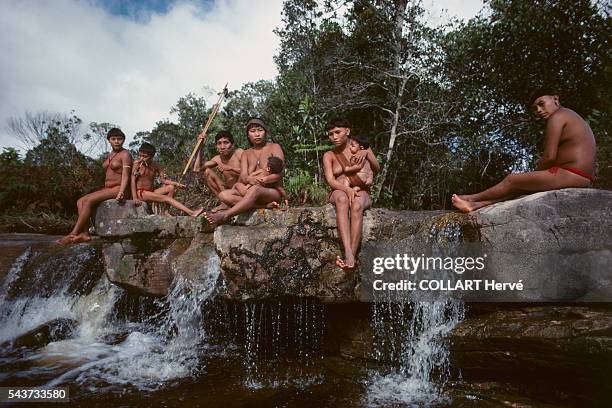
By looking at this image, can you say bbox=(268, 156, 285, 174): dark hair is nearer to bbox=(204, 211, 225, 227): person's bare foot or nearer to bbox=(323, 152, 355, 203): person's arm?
bbox=(323, 152, 355, 203): person's arm

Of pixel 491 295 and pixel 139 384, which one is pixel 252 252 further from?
pixel 491 295

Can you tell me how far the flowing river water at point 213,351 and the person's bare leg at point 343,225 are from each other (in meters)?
0.57

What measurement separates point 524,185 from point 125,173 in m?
5.46

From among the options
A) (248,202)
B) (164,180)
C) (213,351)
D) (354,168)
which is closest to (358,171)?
(354,168)

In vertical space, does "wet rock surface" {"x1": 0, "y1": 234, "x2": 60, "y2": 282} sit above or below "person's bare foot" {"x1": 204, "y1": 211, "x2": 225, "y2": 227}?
below

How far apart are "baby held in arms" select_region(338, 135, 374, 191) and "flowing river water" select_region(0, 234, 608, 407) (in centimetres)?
141

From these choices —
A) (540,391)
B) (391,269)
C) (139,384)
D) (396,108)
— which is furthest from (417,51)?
(139,384)

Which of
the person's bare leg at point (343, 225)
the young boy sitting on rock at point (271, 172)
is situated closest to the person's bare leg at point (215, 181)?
the young boy sitting on rock at point (271, 172)

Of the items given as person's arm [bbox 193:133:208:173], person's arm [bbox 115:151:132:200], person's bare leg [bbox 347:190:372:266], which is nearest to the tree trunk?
person's arm [bbox 193:133:208:173]

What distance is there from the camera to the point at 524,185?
374cm

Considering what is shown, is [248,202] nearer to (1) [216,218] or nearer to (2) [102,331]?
(1) [216,218]

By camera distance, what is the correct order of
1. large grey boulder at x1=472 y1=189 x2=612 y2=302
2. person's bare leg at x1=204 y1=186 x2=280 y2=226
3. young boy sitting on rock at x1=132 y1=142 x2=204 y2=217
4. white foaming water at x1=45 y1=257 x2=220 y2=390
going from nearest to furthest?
large grey boulder at x1=472 y1=189 x2=612 y2=302 < white foaming water at x1=45 y1=257 x2=220 y2=390 < person's bare leg at x1=204 y1=186 x2=280 y2=226 < young boy sitting on rock at x1=132 y1=142 x2=204 y2=217

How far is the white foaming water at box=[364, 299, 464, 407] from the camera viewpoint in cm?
335

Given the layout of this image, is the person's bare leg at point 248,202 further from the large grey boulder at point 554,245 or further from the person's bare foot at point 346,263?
the large grey boulder at point 554,245
